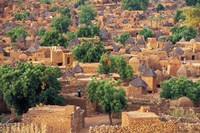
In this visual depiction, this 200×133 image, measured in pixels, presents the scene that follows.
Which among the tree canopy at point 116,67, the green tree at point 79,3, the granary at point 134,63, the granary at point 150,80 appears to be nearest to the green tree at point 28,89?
the tree canopy at point 116,67

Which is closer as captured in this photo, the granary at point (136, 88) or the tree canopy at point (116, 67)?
the granary at point (136, 88)

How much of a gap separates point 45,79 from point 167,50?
20.2 metres

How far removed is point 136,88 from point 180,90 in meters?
2.11

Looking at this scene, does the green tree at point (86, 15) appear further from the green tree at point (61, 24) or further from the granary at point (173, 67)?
the granary at point (173, 67)

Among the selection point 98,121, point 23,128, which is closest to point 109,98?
point 98,121

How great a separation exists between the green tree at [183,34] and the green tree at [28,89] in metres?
27.3

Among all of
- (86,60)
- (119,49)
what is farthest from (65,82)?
(119,49)

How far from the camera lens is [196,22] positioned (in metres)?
58.1

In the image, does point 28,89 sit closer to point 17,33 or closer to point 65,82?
point 65,82

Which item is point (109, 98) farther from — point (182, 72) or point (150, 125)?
point (182, 72)

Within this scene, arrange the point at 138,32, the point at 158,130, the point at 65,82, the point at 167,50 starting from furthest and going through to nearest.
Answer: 1. the point at 138,32
2. the point at 167,50
3. the point at 65,82
4. the point at 158,130

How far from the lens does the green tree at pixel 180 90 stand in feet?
92.8

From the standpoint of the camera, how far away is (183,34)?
5109cm

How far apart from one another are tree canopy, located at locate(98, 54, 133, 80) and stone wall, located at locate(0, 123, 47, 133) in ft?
38.3
